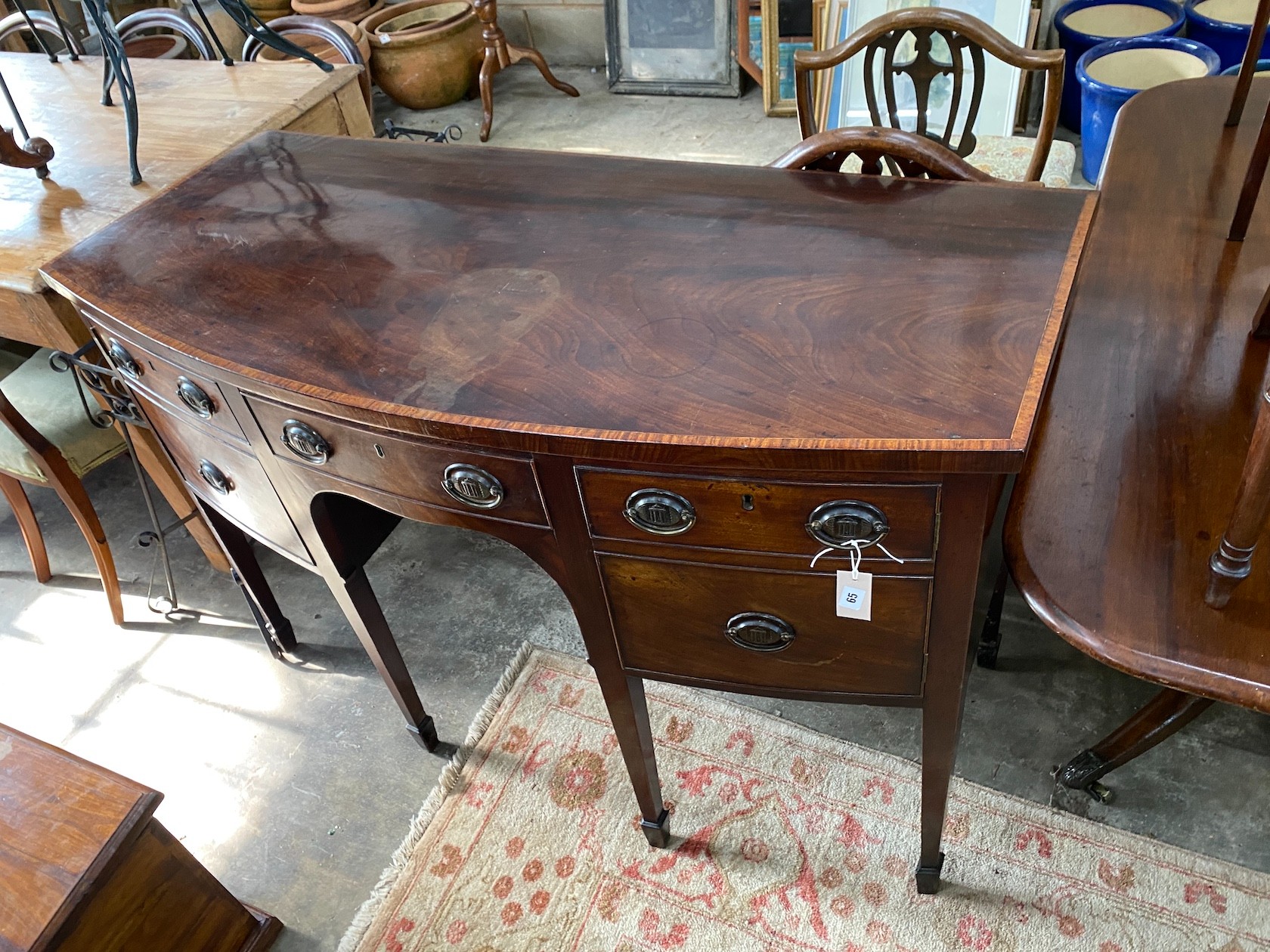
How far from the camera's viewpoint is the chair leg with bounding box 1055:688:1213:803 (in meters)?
1.28

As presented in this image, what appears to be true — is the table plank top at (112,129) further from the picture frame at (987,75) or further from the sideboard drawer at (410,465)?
the picture frame at (987,75)

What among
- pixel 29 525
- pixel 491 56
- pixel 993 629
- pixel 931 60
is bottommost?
pixel 993 629

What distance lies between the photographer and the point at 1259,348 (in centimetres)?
117

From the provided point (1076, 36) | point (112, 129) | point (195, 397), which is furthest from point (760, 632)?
point (1076, 36)

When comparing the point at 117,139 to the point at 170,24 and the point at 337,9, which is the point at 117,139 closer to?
the point at 170,24

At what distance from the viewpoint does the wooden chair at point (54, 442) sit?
1.67 meters

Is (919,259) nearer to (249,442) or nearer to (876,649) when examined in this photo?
(876,649)

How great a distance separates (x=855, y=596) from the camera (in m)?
0.91

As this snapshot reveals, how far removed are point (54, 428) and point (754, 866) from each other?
1449 millimetres

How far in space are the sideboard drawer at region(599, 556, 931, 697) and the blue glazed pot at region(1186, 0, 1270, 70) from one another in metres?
2.43

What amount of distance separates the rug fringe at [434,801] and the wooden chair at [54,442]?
844 millimetres

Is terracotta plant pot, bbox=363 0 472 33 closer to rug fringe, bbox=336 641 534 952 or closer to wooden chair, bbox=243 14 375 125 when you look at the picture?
wooden chair, bbox=243 14 375 125

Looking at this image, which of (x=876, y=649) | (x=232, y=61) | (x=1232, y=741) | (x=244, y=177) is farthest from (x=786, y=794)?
(x=232, y=61)

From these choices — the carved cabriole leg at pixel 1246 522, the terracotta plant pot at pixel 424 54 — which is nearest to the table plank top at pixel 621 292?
the carved cabriole leg at pixel 1246 522
